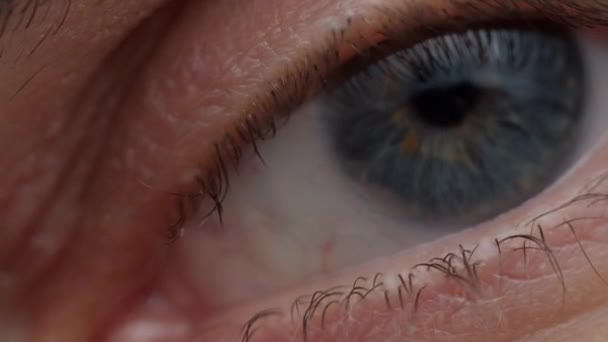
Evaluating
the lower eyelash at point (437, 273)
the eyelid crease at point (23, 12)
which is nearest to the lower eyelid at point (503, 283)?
the lower eyelash at point (437, 273)

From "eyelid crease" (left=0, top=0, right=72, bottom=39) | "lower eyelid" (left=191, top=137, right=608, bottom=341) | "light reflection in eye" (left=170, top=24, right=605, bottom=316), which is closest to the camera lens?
"eyelid crease" (left=0, top=0, right=72, bottom=39)

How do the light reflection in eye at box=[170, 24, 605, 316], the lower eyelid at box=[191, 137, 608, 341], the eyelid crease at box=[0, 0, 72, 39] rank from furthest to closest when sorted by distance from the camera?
the light reflection in eye at box=[170, 24, 605, 316]
the lower eyelid at box=[191, 137, 608, 341]
the eyelid crease at box=[0, 0, 72, 39]

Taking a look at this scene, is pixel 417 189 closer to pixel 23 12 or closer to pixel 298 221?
pixel 298 221

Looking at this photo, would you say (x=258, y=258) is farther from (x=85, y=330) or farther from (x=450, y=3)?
(x=450, y=3)

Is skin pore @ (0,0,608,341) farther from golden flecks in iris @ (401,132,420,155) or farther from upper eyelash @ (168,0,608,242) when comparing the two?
golden flecks in iris @ (401,132,420,155)

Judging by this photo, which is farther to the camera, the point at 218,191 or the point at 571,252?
the point at 218,191

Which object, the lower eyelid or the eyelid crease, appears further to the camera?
the lower eyelid

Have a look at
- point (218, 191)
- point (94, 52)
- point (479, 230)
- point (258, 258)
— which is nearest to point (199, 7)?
point (94, 52)

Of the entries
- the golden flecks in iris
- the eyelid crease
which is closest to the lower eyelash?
the golden flecks in iris
